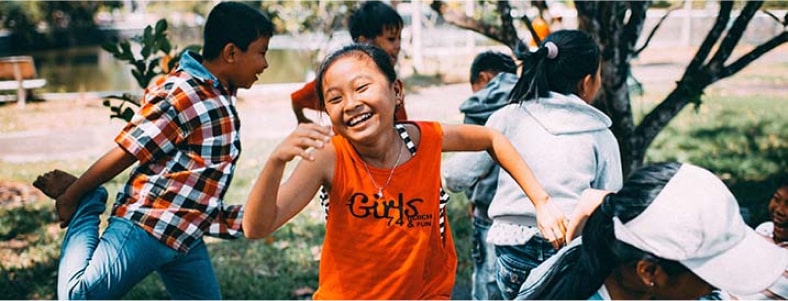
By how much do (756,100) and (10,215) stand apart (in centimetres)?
904

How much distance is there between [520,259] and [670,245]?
1270 mm

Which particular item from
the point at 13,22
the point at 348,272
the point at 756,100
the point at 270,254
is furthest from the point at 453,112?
the point at 13,22

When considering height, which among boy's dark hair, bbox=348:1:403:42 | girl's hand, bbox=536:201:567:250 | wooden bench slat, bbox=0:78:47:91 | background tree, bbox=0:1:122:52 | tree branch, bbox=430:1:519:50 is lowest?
background tree, bbox=0:1:122:52

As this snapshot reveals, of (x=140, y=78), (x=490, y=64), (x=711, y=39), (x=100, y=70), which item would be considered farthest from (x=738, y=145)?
(x=100, y=70)

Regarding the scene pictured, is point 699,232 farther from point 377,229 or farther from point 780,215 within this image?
point 780,215

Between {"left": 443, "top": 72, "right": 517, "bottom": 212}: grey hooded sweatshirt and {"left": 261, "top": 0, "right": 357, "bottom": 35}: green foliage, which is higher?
{"left": 443, "top": 72, "right": 517, "bottom": 212}: grey hooded sweatshirt

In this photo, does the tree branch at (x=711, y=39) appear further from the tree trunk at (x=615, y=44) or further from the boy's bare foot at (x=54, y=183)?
the boy's bare foot at (x=54, y=183)

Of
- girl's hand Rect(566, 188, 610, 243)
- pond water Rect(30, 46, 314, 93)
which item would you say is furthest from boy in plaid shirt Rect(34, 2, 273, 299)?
pond water Rect(30, 46, 314, 93)

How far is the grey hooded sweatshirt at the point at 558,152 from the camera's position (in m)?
2.68

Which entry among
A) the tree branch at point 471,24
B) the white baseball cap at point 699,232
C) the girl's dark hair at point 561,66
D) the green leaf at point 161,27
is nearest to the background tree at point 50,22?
the tree branch at point 471,24

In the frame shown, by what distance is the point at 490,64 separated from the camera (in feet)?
12.6

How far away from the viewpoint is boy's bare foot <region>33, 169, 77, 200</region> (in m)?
2.78

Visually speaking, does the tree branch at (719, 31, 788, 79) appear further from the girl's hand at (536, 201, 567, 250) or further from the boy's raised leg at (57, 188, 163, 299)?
the boy's raised leg at (57, 188, 163, 299)

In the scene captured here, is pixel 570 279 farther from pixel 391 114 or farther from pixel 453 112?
pixel 453 112
